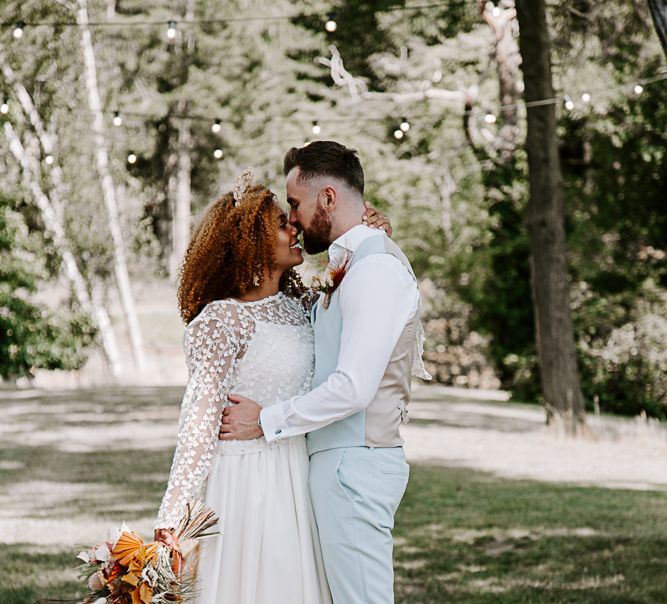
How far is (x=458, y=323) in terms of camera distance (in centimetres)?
2109

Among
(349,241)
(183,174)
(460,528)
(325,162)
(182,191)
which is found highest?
(183,174)

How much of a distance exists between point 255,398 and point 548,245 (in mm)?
9125

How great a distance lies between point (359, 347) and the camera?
296 centimetres

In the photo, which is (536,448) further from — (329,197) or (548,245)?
(329,197)

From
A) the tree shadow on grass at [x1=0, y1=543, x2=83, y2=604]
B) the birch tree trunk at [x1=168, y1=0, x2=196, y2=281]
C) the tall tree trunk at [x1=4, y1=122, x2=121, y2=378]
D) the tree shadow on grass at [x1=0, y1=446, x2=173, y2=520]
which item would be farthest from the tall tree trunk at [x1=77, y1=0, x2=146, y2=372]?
the tree shadow on grass at [x1=0, y1=543, x2=83, y2=604]

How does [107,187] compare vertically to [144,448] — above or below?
above

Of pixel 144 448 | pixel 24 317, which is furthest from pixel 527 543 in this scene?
pixel 24 317

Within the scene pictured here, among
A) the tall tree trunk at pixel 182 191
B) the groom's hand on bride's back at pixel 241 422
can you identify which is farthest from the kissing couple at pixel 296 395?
the tall tree trunk at pixel 182 191

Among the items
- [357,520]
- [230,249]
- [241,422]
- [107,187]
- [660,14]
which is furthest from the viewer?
[107,187]

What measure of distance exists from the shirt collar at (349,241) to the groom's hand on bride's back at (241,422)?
19.9 inches

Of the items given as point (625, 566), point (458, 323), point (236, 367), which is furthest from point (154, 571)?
point (458, 323)

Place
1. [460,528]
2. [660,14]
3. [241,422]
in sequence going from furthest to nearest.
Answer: [460,528]
[660,14]
[241,422]

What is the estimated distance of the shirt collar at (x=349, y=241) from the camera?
10.5 ft

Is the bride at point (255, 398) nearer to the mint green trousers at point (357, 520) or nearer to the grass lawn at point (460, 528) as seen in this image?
the mint green trousers at point (357, 520)
